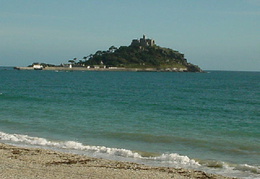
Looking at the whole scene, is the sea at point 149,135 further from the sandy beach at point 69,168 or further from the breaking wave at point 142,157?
the sandy beach at point 69,168

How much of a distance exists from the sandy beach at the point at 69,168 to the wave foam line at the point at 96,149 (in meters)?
1.89

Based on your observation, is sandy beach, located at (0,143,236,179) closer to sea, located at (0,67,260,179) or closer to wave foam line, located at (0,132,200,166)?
sea, located at (0,67,260,179)

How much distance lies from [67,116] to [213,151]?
16.2 m

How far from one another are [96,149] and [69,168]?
5.04 metres


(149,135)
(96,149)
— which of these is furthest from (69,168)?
(149,135)

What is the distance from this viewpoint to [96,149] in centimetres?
1978

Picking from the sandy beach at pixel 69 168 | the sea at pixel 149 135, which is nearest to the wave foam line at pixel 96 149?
the sea at pixel 149 135

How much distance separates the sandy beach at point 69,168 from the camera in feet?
44.2

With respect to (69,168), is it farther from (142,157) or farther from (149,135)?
(149,135)

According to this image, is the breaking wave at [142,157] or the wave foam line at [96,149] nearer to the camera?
the breaking wave at [142,157]

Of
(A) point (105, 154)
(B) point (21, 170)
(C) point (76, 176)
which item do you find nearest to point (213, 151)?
(A) point (105, 154)

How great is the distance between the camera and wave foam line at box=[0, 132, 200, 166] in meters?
17.8

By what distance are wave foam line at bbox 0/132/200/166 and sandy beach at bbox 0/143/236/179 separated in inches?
74.5

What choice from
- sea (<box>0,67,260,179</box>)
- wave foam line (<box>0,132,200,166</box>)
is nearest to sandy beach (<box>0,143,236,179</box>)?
sea (<box>0,67,260,179</box>)
